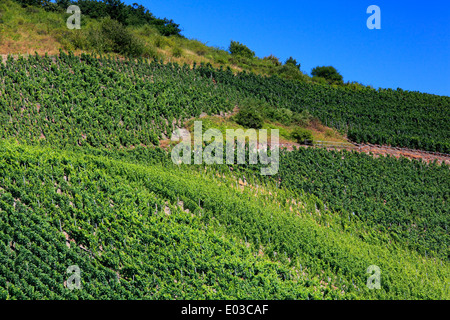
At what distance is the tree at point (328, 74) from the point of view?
55.3 m

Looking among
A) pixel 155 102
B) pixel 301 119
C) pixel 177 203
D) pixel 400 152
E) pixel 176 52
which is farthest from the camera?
pixel 176 52

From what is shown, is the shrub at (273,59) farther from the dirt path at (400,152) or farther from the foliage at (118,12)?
the dirt path at (400,152)

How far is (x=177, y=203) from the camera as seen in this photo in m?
22.6

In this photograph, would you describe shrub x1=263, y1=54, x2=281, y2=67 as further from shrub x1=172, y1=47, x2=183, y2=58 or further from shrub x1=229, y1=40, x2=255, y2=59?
shrub x1=172, y1=47, x2=183, y2=58

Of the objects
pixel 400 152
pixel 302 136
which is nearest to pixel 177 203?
pixel 302 136

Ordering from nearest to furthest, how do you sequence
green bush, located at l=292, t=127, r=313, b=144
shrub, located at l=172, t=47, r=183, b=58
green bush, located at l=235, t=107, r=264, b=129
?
green bush, located at l=292, t=127, r=313, b=144
green bush, located at l=235, t=107, r=264, b=129
shrub, located at l=172, t=47, r=183, b=58

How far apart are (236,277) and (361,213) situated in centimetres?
1095

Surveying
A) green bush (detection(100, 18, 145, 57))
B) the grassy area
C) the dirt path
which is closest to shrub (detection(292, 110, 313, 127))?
the dirt path

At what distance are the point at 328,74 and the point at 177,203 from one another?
1499 inches

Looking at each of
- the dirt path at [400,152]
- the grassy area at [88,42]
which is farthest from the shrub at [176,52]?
the dirt path at [400,152]

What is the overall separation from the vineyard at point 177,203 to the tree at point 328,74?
1546cm

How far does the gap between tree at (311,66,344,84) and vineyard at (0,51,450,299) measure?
15.5m

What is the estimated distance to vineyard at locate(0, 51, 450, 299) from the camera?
17.3m

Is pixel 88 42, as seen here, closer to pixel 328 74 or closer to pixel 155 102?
pixel 155 102
